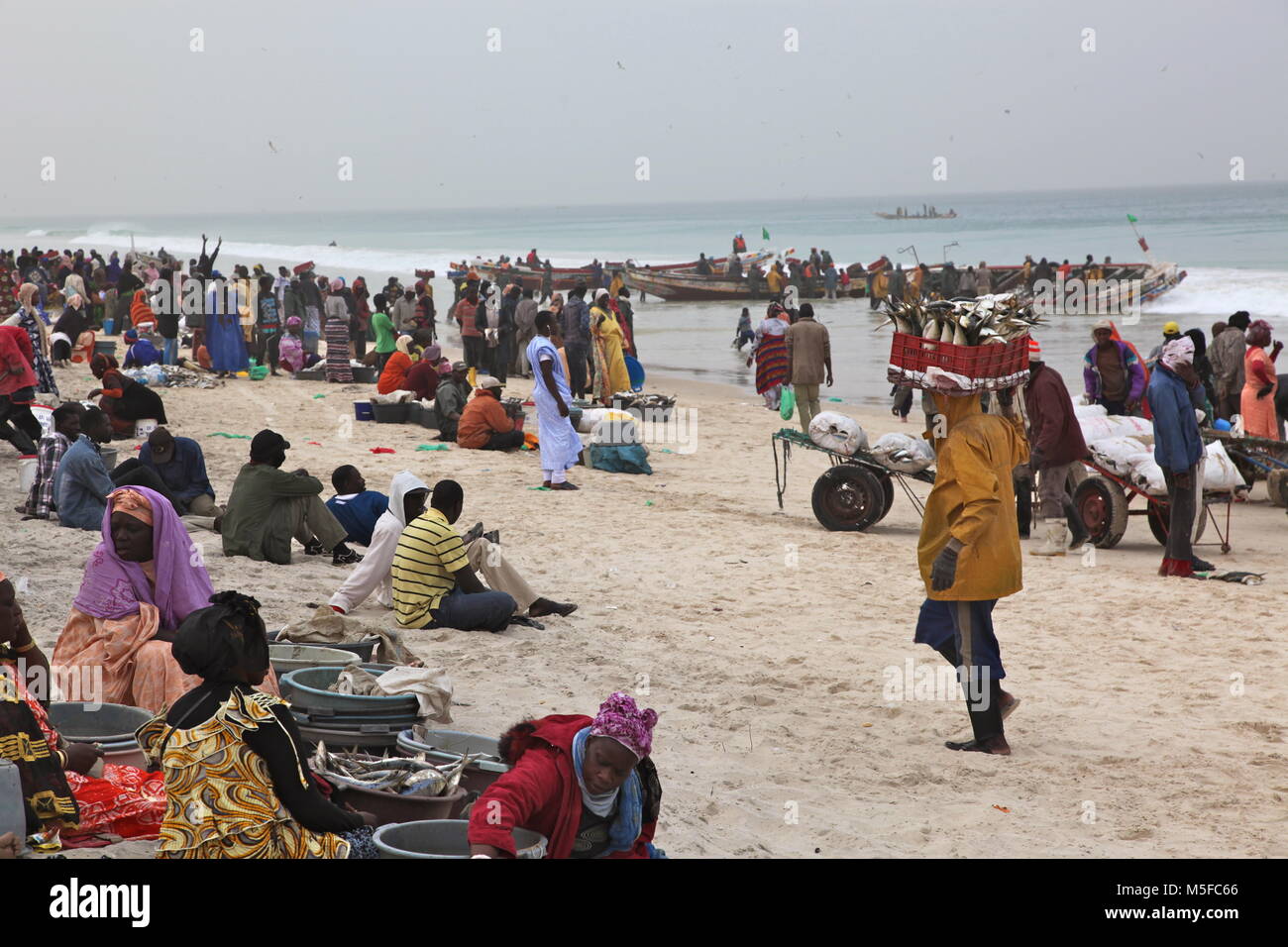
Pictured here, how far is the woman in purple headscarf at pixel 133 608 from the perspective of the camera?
15.9 feet

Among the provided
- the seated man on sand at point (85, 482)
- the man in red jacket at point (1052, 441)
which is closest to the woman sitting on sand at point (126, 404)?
the seated man on sand at point (85, 482)

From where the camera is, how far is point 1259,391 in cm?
1072

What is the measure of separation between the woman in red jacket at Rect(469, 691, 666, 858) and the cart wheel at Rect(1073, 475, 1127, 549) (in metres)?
6.59

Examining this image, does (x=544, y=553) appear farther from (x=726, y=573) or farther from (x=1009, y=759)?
(x=1009, y=759)

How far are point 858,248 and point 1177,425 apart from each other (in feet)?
222

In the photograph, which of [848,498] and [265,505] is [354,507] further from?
[848,498]

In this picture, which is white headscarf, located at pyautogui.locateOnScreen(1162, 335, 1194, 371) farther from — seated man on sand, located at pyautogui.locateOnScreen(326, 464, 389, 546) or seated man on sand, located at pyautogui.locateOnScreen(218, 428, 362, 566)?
seated man on sand, located at pyautogui.locateOnScreen(218, 428, 362, 566)

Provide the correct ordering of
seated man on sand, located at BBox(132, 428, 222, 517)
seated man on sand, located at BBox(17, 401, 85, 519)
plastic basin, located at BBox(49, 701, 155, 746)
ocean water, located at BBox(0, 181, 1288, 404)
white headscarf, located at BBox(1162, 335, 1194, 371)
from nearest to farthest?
1. plastic basin, located at BBox(49, 701, 155, 746)
2. white headscarf, located at BBox(1162, 335, 1194, 371)
3. seated man on sand, located at BBox(17, 401, 85, 519)
4. seated man on sand, located at BBox(132, 428, 222, 517)
5. ocean water, located at BBox(0, 181, 1288, 404)

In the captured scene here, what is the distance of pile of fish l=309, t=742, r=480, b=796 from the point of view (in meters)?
3.95

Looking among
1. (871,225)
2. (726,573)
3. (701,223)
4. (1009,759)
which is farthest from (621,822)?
(701,223)

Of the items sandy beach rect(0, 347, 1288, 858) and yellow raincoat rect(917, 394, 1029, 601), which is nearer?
sandy beach rect(0, 347, 1288, 858)

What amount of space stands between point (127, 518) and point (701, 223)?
12065cm

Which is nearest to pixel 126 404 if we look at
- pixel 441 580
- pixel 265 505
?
pixel 265 505

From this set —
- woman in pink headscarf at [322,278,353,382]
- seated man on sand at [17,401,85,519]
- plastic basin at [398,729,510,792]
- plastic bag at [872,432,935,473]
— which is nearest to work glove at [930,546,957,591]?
plastic basin at [398,729,510,792]
